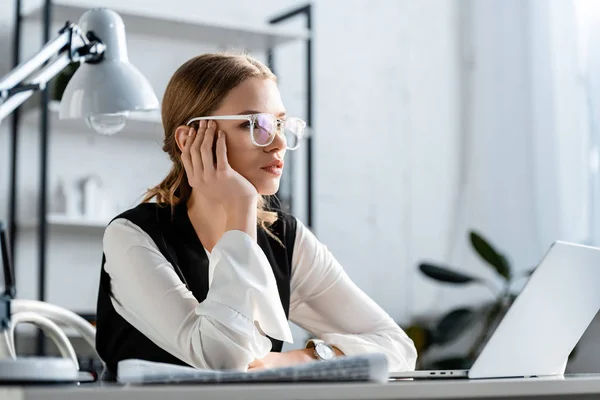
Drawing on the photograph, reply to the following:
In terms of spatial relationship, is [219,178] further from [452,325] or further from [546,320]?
[452,325]

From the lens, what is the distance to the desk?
0.67 m

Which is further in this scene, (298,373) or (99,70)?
(99,70)

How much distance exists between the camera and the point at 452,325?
11.3 ft

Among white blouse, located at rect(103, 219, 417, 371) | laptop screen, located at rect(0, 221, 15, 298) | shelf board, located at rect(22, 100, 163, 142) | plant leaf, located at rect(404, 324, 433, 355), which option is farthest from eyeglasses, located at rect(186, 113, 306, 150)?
plant leaf, located at rect(404, 324, 433, 355)

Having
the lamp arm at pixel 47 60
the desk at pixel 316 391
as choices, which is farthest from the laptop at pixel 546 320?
the lamp arm at pixel 47 60

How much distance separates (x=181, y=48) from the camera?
11.3 feet

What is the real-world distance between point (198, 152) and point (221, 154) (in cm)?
5

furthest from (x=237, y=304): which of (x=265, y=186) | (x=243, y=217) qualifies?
(x=265, y=186)

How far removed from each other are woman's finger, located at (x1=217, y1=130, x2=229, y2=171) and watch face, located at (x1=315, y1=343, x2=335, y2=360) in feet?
1.16

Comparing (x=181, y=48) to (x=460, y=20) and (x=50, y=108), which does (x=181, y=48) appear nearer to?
(x=50, y=108)

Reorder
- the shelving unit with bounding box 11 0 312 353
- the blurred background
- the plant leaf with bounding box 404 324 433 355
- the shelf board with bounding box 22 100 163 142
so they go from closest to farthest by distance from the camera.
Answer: the shelving unit with bounding box 11 0 312 353, the shelf board with bounding box 22 100 163 142, the blurred background, the plant leaf with bounding box 404 324 433 355

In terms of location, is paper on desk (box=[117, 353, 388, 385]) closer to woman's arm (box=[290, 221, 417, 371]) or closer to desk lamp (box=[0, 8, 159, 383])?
desk lamp (box=[0, 8, 159, 383])

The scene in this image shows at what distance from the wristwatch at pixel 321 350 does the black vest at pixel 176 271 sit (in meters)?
0.19

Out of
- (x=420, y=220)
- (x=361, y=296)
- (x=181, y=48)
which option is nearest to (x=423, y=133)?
(x=420, y=220)
